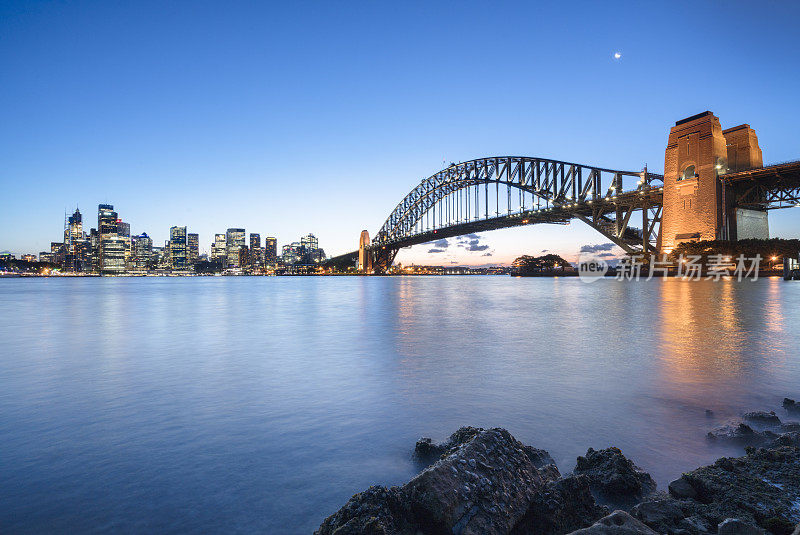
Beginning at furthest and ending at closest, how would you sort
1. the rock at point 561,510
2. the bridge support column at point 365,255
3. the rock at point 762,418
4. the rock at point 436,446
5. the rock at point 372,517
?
the bridge support column at point 365,255 < the rock at point 762,418 < the rock at point 436,446 < the rock at point 561,510 < the rock at point 372,517

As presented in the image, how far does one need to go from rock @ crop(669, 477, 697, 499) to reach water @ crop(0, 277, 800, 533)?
0.82 ft

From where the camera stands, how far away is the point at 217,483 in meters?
2.63

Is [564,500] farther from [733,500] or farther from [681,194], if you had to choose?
[681,194]

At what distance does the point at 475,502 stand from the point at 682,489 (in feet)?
4.23

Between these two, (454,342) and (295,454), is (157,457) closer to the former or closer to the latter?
(295,454)

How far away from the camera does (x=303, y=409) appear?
13.7 feet

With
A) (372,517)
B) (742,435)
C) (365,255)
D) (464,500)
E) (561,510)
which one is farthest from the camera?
(365,255)

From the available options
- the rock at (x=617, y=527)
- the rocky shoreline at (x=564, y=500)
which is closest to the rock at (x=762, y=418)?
the rocky shoreline at (x=564, y=500)

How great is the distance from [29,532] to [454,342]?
6950mm

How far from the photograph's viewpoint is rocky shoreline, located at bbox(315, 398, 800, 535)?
6.37 ft

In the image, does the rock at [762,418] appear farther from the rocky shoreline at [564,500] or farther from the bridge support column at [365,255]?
the bridge support column at [365,255]

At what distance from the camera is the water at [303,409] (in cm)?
249

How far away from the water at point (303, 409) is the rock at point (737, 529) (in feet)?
2.95

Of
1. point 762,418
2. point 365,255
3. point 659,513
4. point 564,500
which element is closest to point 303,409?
point 564,500
